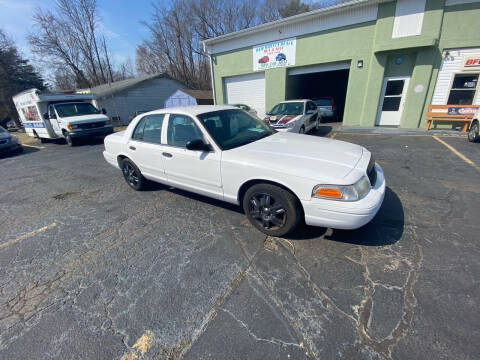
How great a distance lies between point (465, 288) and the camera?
1.98m

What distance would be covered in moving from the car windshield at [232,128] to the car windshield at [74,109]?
35.5 ft

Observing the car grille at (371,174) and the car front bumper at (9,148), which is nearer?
the car grille at (371,174)

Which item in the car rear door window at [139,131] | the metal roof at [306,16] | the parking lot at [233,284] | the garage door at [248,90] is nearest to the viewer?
the parking lot at [233,284]

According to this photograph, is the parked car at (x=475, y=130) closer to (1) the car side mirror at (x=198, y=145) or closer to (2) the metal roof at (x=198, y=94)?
(1) the car side mirror at (x=198, y=145)

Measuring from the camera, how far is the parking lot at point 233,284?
1653 mm

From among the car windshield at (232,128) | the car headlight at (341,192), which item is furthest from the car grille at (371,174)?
the car windshield at (232,128)

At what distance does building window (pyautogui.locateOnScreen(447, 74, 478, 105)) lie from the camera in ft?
28.1

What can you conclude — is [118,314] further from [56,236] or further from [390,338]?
[390,338]

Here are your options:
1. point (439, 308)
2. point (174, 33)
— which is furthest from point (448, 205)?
point (174, 33)

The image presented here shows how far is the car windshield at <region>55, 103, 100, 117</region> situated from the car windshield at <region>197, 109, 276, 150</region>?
35.5 feet

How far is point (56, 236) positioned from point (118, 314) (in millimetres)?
2075

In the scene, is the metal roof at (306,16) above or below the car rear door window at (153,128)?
above

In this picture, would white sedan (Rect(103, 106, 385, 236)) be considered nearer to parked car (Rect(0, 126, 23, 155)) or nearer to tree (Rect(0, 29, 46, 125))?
parked car (Rect(0, 126, 23, 155))

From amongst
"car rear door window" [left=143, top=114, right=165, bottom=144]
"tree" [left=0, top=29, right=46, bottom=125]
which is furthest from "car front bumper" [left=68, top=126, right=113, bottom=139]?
"tree" [left=0, top=29, right=46, bottom=125]
